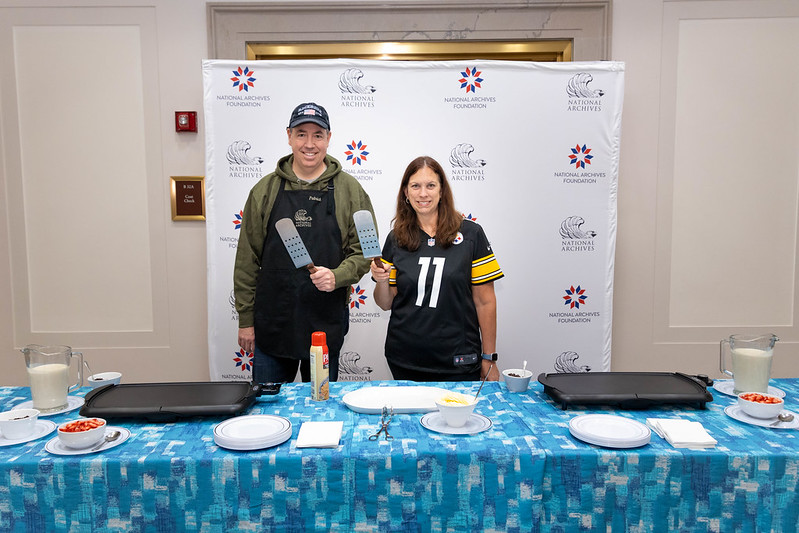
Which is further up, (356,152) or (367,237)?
(356,152)

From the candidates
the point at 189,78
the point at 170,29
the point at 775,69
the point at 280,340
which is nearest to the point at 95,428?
the point at 280,340

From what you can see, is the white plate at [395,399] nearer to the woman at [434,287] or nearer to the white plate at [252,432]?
the white plate at [252,432]

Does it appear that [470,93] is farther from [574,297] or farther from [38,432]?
[38,432]

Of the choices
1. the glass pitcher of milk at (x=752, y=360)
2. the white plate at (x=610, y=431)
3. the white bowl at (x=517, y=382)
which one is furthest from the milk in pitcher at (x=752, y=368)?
the white bowl at (x=517, y=382)

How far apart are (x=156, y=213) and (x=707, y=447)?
9.79 feet

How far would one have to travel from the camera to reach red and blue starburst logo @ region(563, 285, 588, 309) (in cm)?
299

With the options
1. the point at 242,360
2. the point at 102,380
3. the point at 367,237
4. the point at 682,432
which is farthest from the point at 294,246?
the point at 682,432

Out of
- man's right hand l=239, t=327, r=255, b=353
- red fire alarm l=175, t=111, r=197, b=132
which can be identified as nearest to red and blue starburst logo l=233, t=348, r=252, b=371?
man's right hand l=239, t=327, r=255, b=353

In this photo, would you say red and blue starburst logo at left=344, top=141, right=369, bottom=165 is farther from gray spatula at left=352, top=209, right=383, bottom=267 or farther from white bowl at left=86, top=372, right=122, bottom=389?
white bowl at left=86, top=372, right=122, bottom=389

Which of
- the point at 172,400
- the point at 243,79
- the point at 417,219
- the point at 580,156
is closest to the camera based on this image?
the point at 172,400

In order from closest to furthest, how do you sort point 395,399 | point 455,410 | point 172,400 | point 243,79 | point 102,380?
point 455,410 < point 172,400 < point 395,399 < point 102,380 < point 243,79

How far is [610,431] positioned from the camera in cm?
140

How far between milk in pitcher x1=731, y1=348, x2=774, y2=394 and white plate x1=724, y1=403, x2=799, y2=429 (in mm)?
111

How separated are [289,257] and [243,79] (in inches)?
40.3
